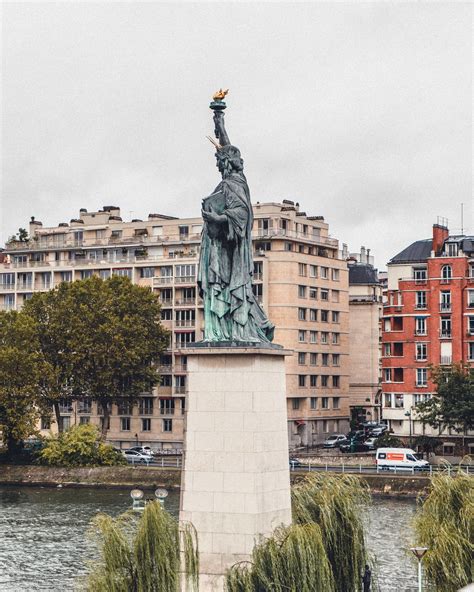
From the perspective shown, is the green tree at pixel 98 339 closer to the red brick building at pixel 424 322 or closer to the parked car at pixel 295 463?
the parked car at pixel 295 463

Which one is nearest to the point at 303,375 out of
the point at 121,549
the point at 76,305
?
the point at 76,305

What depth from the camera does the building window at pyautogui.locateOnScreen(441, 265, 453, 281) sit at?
11694 centimetres

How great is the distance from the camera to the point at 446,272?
11712 cm

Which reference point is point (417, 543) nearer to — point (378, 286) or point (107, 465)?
point (107, 465)

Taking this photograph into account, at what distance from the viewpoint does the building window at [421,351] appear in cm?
11838

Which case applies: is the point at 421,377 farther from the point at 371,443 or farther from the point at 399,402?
the point at 371,443

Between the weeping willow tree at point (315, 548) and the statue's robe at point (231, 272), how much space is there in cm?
619

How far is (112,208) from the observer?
150m

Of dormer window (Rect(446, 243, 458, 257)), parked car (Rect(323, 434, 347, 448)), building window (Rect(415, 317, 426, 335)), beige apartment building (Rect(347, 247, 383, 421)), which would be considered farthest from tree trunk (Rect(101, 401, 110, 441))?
beige apartment building (Rect(347, 247, 383, 421))

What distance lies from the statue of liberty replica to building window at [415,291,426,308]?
76.5m

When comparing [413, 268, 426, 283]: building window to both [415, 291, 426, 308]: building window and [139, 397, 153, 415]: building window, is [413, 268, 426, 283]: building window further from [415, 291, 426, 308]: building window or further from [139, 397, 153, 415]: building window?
[139, 397, 153, 415]: building window

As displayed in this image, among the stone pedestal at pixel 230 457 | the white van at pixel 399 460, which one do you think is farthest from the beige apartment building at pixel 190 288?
the stone pedestal at pixel 230 457

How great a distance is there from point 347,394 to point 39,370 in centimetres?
3742

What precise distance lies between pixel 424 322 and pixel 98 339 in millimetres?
28100
